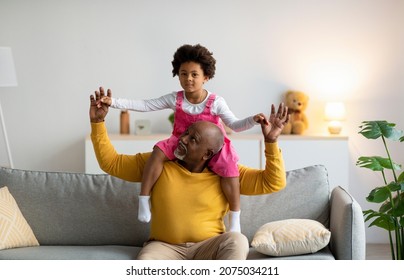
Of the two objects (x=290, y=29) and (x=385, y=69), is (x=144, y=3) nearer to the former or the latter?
(x=290, y=29)

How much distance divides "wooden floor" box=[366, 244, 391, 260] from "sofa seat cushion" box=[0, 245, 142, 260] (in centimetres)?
258

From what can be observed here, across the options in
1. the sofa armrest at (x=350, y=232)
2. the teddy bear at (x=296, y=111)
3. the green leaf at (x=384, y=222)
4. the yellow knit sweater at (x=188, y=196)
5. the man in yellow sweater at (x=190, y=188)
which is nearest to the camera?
the man in yellow sweater at (x=190, y=188)

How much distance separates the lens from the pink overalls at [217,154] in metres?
3.41

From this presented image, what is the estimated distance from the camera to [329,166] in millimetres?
5938

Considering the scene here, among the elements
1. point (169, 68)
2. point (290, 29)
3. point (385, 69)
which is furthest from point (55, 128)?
point (385, 69)

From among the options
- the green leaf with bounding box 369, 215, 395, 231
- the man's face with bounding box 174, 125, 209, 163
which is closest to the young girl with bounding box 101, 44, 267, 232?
the man's face with bounding box 174, 125, 209, 163

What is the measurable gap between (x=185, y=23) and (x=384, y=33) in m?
1.68

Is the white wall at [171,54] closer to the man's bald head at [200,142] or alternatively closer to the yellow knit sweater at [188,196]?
the yellow knit sweater at [188,196]

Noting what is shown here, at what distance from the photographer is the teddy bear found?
6.09m

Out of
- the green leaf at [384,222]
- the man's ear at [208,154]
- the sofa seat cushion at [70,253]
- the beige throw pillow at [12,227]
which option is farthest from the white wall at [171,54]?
the man's ear at [208,154]

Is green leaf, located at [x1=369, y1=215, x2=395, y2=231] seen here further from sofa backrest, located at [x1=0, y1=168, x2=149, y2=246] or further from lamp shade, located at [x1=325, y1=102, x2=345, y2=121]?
lamp shade, located at [x1=325, y1=102, x2=345, y2=121]

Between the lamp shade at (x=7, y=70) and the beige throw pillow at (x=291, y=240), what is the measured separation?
2793 mm

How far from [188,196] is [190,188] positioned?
38 millimetres

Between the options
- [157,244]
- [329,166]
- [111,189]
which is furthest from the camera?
[329,166]
